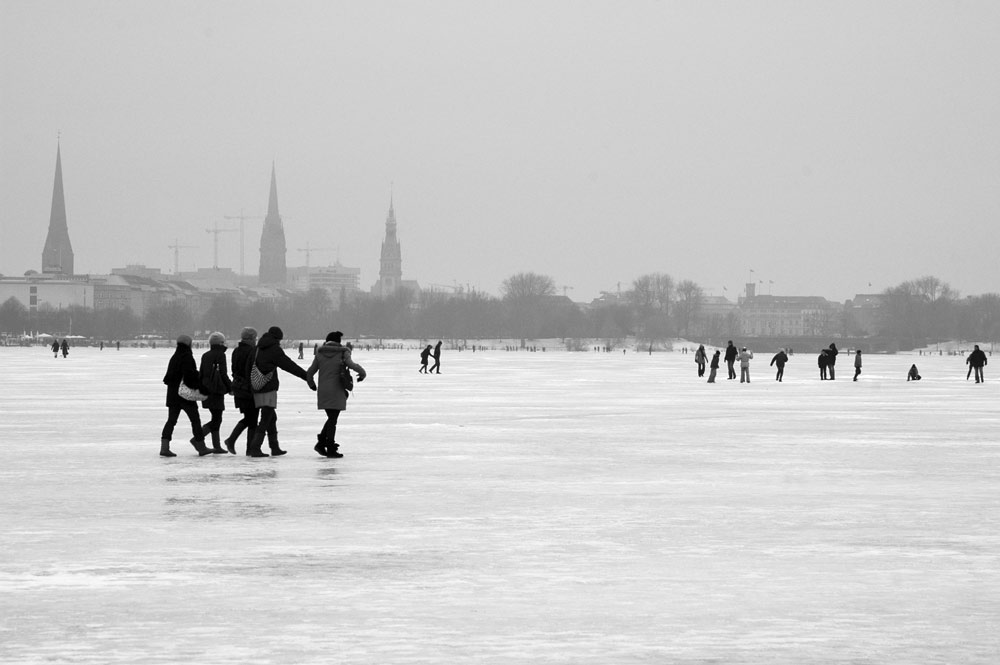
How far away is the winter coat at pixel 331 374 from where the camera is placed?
17.4 metres

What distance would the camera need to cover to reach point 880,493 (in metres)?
13.8

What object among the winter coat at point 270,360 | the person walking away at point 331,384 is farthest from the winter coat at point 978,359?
the winter coat at point 270,360

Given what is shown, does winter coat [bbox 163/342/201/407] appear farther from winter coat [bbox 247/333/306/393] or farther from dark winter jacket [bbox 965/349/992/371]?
dark winter jacket [bbox 965/349/992/371]

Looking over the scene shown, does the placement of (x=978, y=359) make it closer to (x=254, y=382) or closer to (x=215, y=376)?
(x=254, y=382)

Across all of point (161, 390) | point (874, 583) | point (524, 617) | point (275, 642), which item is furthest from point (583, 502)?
point (161, 390)

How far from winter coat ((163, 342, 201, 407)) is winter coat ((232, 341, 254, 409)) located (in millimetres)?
499

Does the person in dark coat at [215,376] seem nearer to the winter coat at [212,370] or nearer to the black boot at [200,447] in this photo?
the winter coat at [212,370]

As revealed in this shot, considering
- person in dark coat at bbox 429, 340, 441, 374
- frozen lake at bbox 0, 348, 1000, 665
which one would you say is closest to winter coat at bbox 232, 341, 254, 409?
frozen lake at bbox 0, 348, 1000, 665

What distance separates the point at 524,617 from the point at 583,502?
17.3 ft

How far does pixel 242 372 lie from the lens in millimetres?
17422

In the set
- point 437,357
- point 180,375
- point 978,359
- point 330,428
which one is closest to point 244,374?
point 180,375

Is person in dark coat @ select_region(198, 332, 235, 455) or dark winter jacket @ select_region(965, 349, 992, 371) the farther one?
dark winter jacket @ select_region(965, 349, 992, 371)

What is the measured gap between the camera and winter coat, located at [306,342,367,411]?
17375 millimetres

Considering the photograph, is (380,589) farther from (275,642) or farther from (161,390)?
(161,390)
